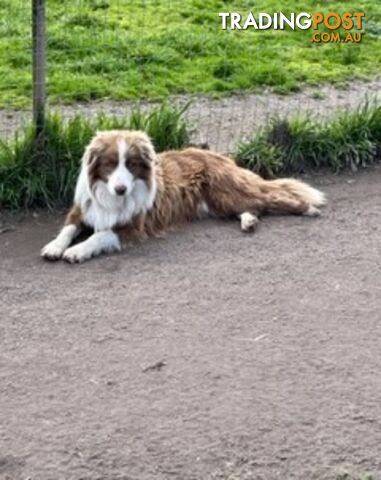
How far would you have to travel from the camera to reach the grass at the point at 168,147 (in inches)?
287

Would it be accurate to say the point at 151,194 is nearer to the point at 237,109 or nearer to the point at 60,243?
the point at 60,243

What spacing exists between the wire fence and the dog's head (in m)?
1.45

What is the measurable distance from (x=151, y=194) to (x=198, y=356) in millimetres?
1843

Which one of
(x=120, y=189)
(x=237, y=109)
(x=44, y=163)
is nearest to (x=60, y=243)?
(x=120, y=189)

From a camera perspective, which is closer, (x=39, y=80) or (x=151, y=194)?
(x=151, y=194)

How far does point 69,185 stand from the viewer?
7359mm

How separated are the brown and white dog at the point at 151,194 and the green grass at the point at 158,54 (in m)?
2.14

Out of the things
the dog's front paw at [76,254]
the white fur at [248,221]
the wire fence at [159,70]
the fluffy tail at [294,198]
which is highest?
the wire fence at [159,70]

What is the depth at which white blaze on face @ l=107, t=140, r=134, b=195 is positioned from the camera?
6586mm

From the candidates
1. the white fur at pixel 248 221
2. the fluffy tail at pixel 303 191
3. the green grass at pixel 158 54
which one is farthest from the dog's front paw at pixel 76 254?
the green grass at pixel 158 54

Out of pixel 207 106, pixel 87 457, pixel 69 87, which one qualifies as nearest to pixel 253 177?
pixel 207 106

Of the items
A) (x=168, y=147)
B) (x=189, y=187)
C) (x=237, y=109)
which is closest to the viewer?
(x=189, y=187)

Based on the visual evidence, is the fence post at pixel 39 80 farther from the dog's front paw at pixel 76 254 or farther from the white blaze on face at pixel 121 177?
Result: the dog's front paw at pixel 76 254

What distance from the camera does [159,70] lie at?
975cm
